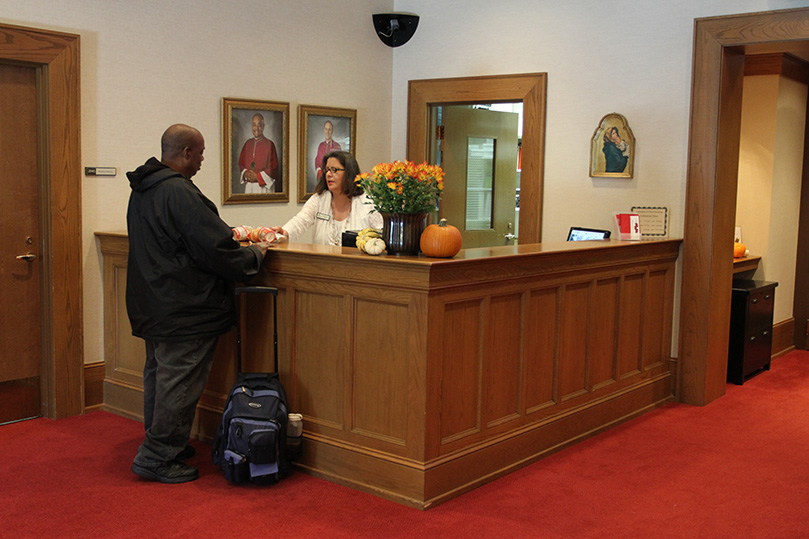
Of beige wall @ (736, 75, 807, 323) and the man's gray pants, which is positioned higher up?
beige wall @ (736, 75, 807, 323)

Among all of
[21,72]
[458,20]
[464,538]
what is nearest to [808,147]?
[458,20]

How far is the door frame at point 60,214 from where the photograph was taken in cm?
509

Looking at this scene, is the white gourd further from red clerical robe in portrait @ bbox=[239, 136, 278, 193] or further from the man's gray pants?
red clerical robe in portrait @ bbox=[239, 136, 278, 193]

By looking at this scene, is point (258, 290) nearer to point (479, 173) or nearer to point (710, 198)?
point (710, 198)

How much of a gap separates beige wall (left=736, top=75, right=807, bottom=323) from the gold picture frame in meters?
1.73

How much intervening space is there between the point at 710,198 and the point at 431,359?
117 inches

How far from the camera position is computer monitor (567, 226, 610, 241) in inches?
242

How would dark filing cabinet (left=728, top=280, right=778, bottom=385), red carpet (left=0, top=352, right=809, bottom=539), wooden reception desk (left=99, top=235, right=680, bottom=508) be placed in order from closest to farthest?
red carpet (left=0, top=352, right=809, bottom=539)
wooden reception desk (left=99, top=235, right=680, bottom=508)
dark filing cabinet (left=728, top=280, right=778, bottom=385)

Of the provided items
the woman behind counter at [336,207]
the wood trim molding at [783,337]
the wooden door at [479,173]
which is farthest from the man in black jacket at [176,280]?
the wood trim molding at [783,337]

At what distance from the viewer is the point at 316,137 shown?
683 cm

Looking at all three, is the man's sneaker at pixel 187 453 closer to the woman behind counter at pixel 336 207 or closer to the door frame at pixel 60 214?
the door frame at pixel 60 214

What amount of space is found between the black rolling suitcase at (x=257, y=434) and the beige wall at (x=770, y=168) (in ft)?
16.3

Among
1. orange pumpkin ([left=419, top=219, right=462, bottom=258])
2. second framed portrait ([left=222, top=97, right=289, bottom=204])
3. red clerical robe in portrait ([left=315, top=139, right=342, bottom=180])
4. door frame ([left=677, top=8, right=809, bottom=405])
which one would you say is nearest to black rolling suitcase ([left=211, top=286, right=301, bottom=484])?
orange pumpkin ([left=419, top=219, right=462, bottom=258])

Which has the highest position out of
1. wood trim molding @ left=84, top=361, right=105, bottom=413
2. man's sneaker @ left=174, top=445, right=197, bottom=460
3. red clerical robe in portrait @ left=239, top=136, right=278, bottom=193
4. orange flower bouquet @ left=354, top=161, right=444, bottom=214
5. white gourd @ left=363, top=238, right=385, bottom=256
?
red clerical robe in portrait @ left=239, top=136, right=278, bottom=193
